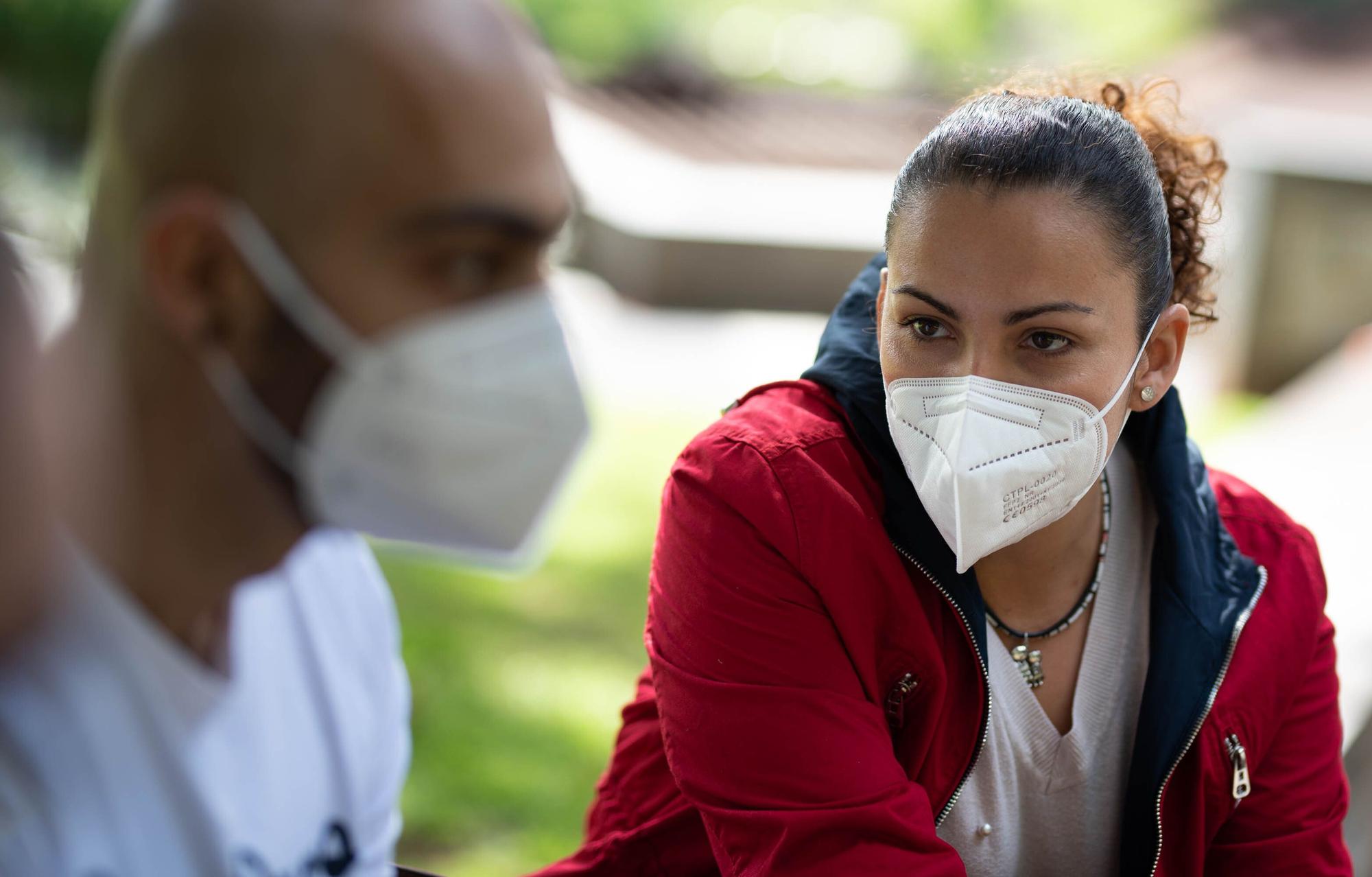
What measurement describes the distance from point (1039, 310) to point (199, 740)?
120 centimetres

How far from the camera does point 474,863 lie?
3.56 metres

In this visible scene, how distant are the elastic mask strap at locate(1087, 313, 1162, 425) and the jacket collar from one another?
0.69 ft

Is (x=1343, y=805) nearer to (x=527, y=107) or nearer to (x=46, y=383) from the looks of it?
(x=527, y=107)

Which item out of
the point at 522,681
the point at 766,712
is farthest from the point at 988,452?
the point at 522,681

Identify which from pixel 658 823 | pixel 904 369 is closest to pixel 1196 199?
pixel 904 369

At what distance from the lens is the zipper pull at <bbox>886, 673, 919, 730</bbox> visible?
2037mm

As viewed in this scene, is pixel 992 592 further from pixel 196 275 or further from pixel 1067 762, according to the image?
pixel 196 275

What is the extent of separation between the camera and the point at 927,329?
2039 mm

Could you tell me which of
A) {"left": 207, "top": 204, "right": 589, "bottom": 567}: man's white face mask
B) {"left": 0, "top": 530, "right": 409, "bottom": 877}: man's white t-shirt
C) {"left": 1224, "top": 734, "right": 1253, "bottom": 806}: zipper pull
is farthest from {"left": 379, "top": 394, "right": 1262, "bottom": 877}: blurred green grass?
{"left": 207, "top": 204, "right": 589, "bottom": 567}: man's white face mask

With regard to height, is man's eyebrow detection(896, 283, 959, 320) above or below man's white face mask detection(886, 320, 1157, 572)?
above

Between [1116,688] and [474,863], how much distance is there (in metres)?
1.88

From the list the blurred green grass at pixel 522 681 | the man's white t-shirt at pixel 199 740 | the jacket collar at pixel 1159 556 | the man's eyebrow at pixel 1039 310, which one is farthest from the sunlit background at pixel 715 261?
the man's eyebrow at pixel 1039 310

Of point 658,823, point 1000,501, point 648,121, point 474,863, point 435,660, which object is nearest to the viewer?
point 1000,501

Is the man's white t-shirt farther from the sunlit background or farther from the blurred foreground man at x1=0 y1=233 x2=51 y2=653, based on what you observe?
the sunlit background
